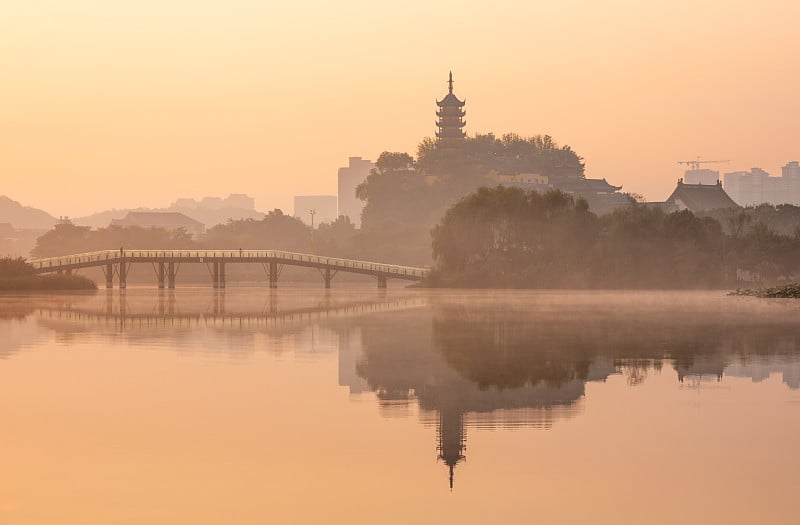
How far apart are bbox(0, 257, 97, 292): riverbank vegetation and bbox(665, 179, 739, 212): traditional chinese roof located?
98.5 metres

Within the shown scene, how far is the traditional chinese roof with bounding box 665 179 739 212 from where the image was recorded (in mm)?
176375

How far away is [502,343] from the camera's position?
3959cm

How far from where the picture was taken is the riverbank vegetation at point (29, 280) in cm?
9469

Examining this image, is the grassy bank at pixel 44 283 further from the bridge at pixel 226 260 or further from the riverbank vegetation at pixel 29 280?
the bridge at pixel 226 260

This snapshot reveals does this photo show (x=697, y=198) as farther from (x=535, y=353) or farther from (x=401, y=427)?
(x=401, y=427)

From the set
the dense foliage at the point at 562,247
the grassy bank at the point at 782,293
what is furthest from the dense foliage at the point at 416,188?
the grassy bank at the point at 782,293

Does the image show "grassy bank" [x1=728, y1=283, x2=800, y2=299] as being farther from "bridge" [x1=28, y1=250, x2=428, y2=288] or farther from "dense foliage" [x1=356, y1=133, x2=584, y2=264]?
"dense foliage" [x1=356, y1=133, x2=584, y2=264]

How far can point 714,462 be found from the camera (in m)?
17.9

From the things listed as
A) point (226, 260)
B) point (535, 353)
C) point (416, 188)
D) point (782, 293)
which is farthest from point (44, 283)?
point (416, 188)

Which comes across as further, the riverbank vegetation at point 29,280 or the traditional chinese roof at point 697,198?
the traditional chinese roof at point 697,198

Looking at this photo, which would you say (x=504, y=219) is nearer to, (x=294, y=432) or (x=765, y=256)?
(x=765, y=256)

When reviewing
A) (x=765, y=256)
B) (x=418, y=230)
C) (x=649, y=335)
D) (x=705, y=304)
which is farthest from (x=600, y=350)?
(x=418, y=230)

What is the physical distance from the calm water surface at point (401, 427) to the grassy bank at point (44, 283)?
173ft

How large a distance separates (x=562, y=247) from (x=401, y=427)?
253 ft
